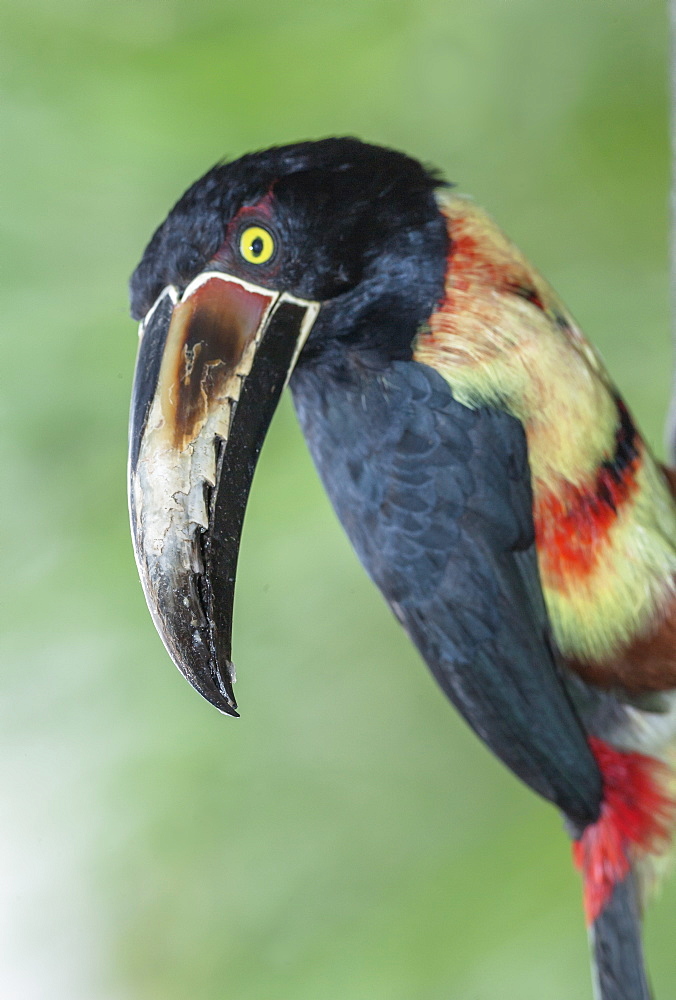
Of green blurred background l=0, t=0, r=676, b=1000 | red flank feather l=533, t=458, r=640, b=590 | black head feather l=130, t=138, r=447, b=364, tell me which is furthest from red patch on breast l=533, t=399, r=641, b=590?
green blurred background l=0, t=0, r=676, b=1000

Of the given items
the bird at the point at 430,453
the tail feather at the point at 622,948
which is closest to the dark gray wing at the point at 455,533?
the bird at the point at 430,453

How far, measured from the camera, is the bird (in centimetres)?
47

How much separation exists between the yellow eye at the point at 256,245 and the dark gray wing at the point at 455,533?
0.29 ft

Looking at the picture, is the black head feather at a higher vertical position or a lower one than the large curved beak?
higher

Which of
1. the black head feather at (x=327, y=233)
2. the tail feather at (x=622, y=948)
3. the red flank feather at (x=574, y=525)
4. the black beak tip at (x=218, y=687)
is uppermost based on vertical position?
the black head feather at (x=327, y=233)

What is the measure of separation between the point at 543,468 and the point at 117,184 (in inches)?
20.3

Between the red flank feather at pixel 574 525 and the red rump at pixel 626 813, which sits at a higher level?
the red flank feather at pixel 574 525

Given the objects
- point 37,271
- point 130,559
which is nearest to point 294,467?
point 130,559

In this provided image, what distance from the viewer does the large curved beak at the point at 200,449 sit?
45 centimetres

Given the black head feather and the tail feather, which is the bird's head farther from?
the tail feather

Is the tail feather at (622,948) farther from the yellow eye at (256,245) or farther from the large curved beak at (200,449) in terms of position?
the yellow eye at (256,245)

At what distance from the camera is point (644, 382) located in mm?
1051

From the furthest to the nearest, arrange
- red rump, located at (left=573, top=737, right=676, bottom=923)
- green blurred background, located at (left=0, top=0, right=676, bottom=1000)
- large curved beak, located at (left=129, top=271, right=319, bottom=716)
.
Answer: green blurred background, located at (left=0, top=0, right=676, bottom=1000)
red rump, located at (left=573, top=737, right=676, bottom=923)
large curved beak, located at (left=129, top=271, right=319, bottom=716)

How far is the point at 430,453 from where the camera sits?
1.73ft
